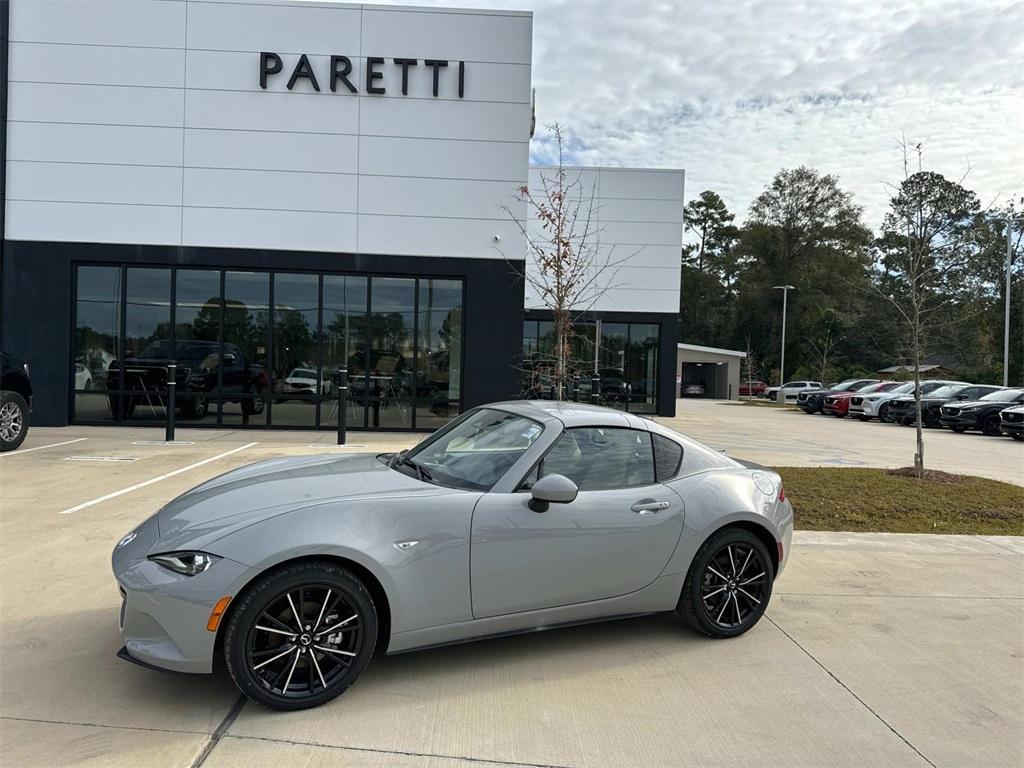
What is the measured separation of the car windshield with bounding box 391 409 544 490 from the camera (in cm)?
381

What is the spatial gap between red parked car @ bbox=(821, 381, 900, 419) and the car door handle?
90.1 ft

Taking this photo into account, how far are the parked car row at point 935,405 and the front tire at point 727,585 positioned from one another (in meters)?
18.9

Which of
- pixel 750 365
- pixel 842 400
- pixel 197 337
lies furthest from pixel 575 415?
pixel 750 365

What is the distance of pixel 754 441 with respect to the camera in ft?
54.3

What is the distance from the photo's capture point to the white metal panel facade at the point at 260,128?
46.5 ft

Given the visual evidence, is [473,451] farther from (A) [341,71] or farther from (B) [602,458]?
(A) [341,71]

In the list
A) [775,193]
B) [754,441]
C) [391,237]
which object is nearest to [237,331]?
[391,237]

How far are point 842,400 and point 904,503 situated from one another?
23.1 meters

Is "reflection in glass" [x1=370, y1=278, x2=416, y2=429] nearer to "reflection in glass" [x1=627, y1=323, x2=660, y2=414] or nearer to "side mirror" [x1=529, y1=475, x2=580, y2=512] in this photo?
"side mirror" [x1=529, y1=475, x2=580, y2=512]

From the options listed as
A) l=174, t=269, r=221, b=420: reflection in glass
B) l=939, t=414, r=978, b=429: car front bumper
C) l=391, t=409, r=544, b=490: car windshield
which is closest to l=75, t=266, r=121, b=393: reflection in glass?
l=174, t=269, r=221, b=420: reflection in glass

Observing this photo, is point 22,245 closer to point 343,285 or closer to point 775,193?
point 343,285

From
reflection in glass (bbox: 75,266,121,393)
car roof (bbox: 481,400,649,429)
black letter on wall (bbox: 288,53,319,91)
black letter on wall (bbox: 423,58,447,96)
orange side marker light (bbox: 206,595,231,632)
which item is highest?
black letter on wall (bbox: 423,58,447,96)

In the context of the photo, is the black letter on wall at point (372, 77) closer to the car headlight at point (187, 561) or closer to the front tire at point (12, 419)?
the front tire at point (12, 419)

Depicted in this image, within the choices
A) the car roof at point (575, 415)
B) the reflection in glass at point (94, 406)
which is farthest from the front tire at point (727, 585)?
the reflection in glass at point (94, 406)
